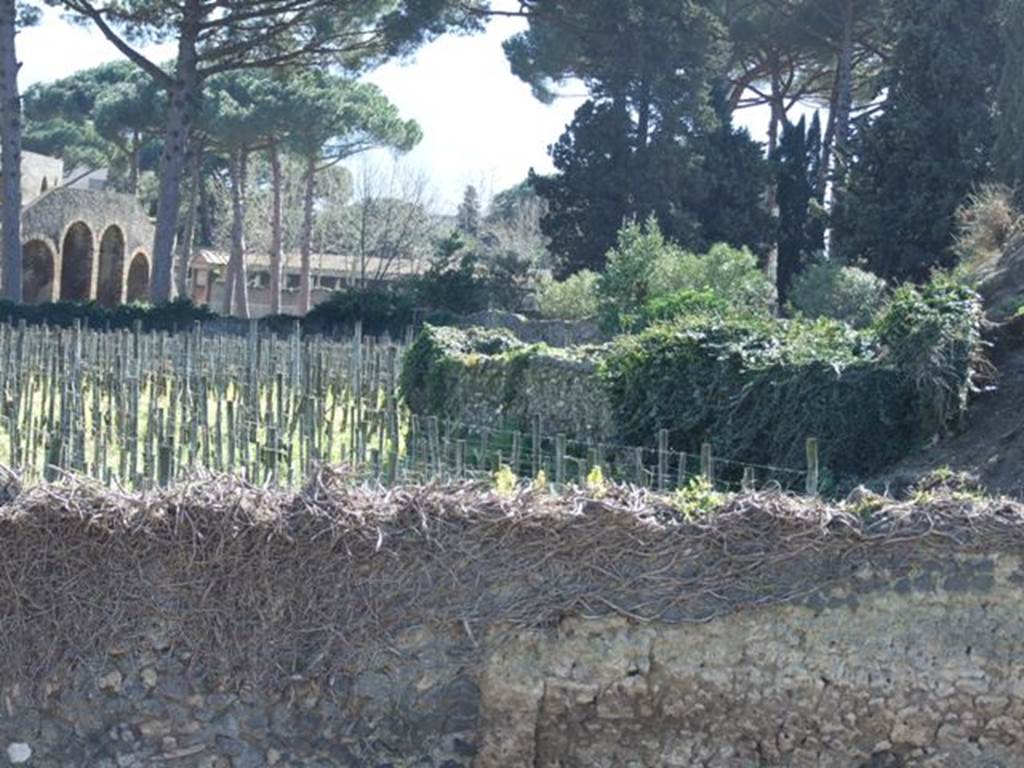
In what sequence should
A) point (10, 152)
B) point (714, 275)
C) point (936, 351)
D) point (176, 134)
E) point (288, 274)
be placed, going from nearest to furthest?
point (936, 351)
point (714, 275)
point (10, 152)
point (176, 134)
point (288, 274)

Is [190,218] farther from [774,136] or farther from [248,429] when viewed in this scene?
[248,429]

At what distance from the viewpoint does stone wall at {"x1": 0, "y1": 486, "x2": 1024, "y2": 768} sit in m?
5.62

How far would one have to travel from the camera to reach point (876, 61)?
39.8 m

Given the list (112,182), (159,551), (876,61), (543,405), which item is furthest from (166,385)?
(112,182)

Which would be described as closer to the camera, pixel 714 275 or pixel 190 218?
pixel 714 275

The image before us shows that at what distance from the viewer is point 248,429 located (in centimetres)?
1233

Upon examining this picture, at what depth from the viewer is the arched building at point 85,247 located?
4216cm

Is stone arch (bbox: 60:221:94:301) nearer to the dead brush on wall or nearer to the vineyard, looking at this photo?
the vineyard

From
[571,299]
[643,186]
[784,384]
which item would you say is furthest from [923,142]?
[784,384]

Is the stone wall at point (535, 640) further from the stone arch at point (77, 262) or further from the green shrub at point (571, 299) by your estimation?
the stone arch at point (77, 262)

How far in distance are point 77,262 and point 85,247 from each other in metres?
0.66

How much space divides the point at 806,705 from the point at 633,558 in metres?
0.82

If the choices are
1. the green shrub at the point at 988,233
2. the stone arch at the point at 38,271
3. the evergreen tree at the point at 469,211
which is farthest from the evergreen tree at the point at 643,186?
the evergreen tree at the point at 469,211

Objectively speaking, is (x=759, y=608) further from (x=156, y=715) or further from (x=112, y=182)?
(x=112, y=182)
